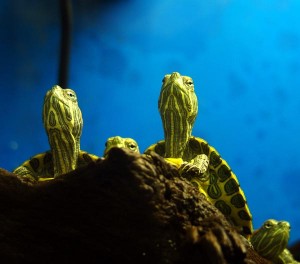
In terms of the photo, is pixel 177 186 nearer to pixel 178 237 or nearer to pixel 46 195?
pixel 178 237

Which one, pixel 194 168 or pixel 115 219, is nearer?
pixel 115 219

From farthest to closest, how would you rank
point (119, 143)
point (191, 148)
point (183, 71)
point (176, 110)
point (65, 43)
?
1. point (183, 71)
2. point (65, 43)
3. point (191, 148)
4. point (176, 110)
5. point (119, 143)

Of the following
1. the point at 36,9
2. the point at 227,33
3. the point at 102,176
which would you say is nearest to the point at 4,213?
the point at 102,176

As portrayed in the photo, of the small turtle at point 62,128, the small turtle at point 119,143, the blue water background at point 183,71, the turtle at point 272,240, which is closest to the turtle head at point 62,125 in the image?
the small turtle at point 62,128

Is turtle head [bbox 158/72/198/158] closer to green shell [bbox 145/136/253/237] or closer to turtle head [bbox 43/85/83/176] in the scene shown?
green shell [bbox 145/136/253/237]

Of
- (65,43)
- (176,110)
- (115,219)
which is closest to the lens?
(115,219)

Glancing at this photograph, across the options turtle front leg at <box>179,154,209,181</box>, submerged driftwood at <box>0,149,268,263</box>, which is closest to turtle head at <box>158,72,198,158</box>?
turtle front leg at <box>179,154,209,181</box>

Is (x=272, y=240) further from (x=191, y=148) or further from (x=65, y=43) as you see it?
(x=65, y=43)

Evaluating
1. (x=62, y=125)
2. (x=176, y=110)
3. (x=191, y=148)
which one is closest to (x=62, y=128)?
(x=62, y=125)
